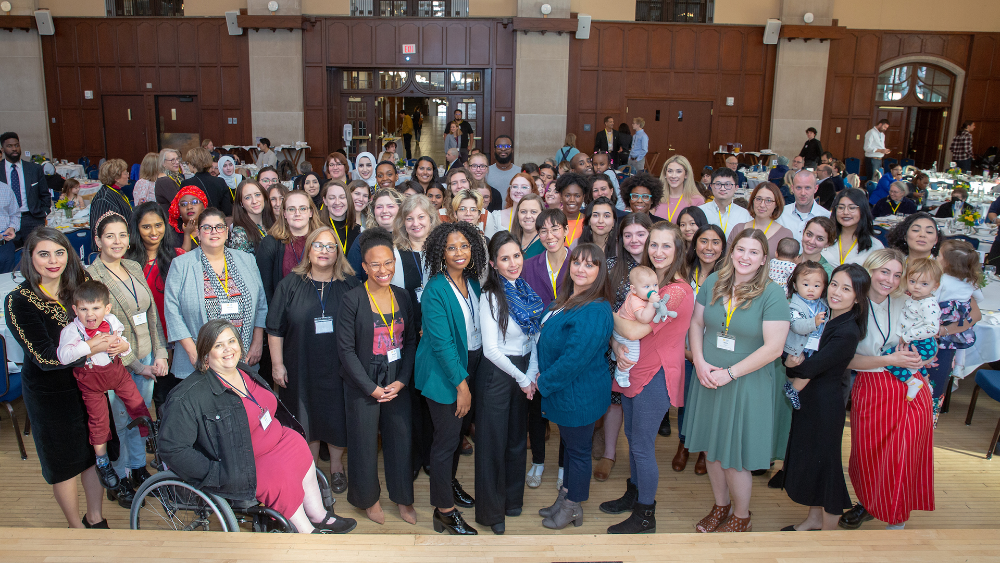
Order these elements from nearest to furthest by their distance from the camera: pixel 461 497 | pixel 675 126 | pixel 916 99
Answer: pixel 461 497 → pixel 675 126 → pixel 916 99

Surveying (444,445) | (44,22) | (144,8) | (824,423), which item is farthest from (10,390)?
(44,22)

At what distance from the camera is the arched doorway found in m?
15.0

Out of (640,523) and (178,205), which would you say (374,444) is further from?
(178,205)

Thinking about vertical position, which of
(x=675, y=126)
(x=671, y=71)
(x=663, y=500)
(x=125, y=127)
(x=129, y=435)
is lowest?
(x=663, y=500)

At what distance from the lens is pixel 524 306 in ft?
10.4

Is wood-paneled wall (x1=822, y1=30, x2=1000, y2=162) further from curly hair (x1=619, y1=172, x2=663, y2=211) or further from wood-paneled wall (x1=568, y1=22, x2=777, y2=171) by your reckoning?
curly hair (x1=619, y1=172, x2=663, y2=211)

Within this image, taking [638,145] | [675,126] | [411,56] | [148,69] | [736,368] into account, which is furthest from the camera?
[675,126]

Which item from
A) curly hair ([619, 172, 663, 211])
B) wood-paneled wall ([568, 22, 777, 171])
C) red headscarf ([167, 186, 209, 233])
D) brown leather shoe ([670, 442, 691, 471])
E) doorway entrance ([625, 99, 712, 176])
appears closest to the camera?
brown leather shoe ([670, 442, 691, 471])

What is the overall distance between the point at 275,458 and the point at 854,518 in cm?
294

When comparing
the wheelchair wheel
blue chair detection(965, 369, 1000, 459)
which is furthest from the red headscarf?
blue chair detection(965, 369, 1000, 459)

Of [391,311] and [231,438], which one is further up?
[391,311]

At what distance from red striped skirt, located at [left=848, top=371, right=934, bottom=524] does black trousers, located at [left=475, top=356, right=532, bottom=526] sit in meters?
1.71

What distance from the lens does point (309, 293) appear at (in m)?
3.49

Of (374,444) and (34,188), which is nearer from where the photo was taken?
(374,444)
